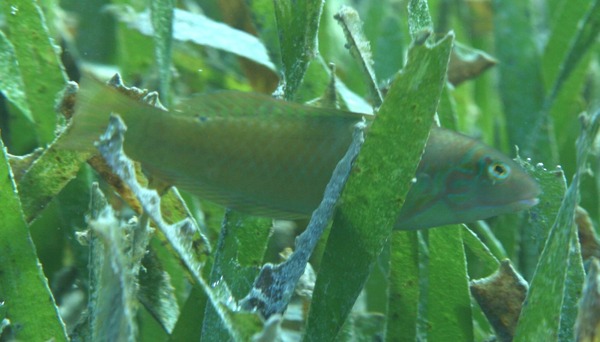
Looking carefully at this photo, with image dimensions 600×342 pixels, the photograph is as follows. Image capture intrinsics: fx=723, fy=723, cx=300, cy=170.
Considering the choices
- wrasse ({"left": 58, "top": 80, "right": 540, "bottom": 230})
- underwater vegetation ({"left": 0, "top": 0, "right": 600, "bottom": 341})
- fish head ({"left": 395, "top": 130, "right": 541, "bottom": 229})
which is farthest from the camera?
fish head ({"left": 395, "top": 130, "right": 541, "bottom": 229})

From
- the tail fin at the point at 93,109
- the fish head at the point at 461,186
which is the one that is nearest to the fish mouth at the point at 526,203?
the fish head at the point at 461,186

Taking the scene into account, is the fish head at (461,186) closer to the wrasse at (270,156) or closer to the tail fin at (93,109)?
the wrasse at (270,156)

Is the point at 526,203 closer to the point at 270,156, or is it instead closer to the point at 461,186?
the point at 461,186

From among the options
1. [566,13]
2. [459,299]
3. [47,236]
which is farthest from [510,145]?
[47,236]

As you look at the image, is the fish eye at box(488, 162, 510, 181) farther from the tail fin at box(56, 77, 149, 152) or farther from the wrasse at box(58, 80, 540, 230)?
the tail fin at box(56, 77, 149, 152)

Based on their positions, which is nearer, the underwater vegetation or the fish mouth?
the underwater vegetation

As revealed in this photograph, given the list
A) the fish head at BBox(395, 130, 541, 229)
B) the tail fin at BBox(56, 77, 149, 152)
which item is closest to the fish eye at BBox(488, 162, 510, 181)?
the fish head at BBox(395, 130, 541, 229)

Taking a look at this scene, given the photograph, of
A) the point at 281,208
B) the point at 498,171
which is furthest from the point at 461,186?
the point at 281,208
